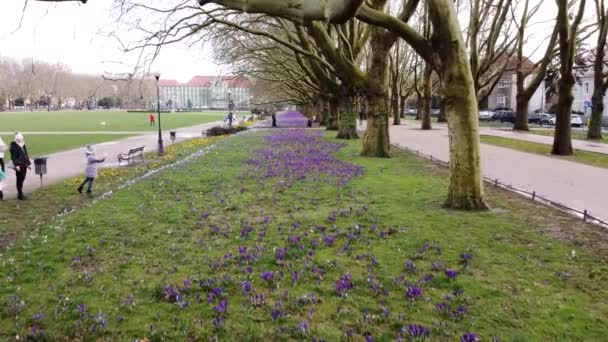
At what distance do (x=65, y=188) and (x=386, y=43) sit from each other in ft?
37.2

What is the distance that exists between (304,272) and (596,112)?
91.6 ft

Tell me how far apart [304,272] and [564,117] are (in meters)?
16.5

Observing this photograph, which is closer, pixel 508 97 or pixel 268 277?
pixel 268 277

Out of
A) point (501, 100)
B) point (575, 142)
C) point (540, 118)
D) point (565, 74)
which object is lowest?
point (575, 142)

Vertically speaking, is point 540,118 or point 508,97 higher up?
point 508,97

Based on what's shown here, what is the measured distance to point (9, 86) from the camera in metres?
117

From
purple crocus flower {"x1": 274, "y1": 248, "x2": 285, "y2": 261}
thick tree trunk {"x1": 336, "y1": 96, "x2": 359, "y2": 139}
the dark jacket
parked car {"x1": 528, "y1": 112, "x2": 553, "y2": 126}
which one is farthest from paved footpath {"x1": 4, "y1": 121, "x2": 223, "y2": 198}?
parked car {"x1": 528, "y1": 112, "x2": 553, "y2": 126}

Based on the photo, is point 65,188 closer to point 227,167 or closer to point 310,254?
point 227,167

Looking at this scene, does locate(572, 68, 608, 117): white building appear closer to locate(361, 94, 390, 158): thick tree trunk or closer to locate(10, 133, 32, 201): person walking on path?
locate(361, 94, 390, 158): thick tree trunk

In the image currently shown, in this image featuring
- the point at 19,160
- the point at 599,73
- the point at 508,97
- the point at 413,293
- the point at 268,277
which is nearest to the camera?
the point at 413,293

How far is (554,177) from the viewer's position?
13.1 m

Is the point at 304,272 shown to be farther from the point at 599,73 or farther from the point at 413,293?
the point at 599,73

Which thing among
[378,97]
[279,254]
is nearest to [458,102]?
[279,254]

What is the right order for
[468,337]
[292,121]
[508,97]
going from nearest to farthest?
[468,337] < [292,121] < [508,97]
